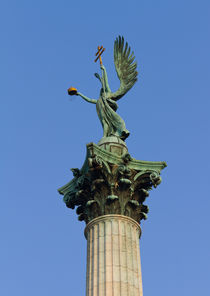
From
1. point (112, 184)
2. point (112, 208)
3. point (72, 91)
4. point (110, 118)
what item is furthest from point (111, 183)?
point (72, 91)

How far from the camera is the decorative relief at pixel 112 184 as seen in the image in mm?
22297

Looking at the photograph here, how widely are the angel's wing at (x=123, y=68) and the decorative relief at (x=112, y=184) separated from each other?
600cm

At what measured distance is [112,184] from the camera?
73.4 feet

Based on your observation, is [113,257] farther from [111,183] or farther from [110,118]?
[110,118]

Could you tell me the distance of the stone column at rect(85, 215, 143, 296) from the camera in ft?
65.1

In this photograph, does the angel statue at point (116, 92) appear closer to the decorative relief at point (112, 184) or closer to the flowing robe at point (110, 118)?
the flowing robe at point (110, 118)

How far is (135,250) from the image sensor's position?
70.2 feet

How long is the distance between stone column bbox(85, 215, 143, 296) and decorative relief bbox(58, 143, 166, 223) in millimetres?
537

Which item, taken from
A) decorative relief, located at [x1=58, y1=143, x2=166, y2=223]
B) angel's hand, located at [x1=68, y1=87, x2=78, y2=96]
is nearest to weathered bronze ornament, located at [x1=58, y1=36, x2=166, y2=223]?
decorative relief, located at [x1=58, y1=143, x2=166, y2=223]

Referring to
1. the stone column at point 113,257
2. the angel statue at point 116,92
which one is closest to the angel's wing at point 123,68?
the angel statue at point 116,92

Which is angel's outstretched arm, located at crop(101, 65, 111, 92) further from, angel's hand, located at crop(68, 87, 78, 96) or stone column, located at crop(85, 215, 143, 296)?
stone column, located at crop(85, 215, 143, 296)

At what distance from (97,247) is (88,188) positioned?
295 centimetres

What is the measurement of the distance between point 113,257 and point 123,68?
41.9 feet

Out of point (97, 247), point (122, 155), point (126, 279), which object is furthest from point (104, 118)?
point (126, 279)
